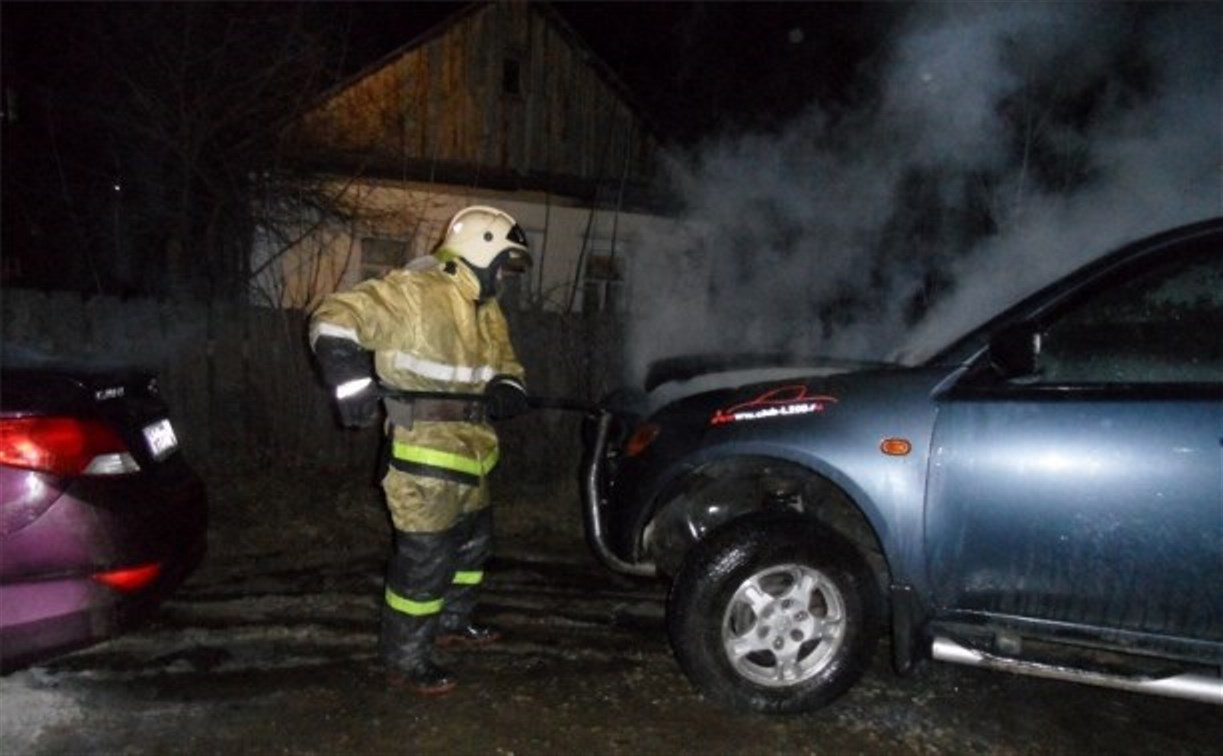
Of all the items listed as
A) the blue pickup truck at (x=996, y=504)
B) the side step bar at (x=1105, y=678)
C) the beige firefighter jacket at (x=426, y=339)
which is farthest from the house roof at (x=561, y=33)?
the side step bar at (x=1105, y=678)

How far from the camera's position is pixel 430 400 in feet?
12.4

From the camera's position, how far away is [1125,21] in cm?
818

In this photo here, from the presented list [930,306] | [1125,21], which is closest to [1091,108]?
[1125,21]

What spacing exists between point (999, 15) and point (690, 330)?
402 centimetres

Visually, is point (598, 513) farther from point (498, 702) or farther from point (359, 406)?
point (359, 406)

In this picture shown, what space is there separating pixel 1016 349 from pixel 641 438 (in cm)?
152

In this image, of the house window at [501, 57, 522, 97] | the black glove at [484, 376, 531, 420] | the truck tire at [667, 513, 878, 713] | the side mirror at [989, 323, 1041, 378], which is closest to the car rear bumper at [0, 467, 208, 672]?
the black glove at [484, 376, 531, 420]

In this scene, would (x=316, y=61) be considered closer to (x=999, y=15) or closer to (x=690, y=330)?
(x=690, y=330)

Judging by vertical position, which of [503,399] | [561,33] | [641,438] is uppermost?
[561,33]

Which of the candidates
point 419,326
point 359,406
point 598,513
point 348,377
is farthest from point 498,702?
point 419,326

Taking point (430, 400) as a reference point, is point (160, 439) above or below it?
below

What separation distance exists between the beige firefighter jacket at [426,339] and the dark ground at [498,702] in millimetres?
957

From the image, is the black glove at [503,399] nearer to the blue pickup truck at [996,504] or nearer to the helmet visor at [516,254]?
the helmet visor at [516,254]

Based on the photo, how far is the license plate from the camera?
381 cm
